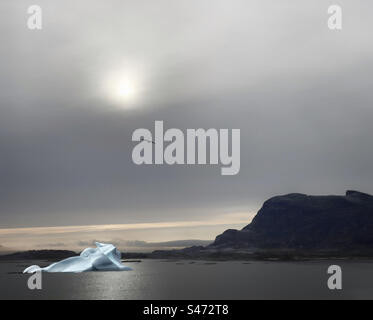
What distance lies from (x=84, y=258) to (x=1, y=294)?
87.4 ft
